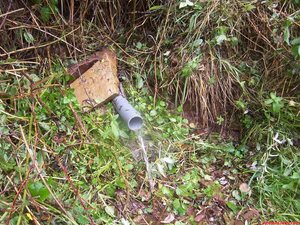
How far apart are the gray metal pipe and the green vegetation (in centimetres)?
6

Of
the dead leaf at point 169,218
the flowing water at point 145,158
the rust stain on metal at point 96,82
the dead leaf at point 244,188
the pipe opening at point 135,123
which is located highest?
the rust stain on metal at point 96,82

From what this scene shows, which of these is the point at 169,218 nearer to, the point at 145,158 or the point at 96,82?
the point at 145,158

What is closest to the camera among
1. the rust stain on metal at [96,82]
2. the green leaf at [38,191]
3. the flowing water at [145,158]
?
the green leaf at [38,191]

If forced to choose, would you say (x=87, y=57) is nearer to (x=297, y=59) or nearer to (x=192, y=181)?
(x=192, y=181)

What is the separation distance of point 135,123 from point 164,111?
0.30 meters

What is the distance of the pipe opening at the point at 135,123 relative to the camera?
7.38ft

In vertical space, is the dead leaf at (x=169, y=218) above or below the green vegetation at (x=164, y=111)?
below

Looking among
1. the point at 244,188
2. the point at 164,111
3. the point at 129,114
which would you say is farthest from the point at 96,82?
the point at 244,188

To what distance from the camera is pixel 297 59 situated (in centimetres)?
235

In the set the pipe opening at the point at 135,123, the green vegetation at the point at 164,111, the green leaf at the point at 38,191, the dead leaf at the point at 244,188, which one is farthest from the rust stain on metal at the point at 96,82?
the dead leaf at the point at 244,188

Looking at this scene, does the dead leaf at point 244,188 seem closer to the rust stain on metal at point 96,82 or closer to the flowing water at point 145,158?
the flowing water at point 145,158

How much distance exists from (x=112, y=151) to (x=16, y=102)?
60 cm

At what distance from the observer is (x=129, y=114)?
2.23m

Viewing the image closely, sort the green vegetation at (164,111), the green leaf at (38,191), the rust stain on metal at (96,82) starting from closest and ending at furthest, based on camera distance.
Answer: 1. the green leaf at (38,191)
2. the green vegetation at (164,111)
3. the rust stain on metal at (96,82)
